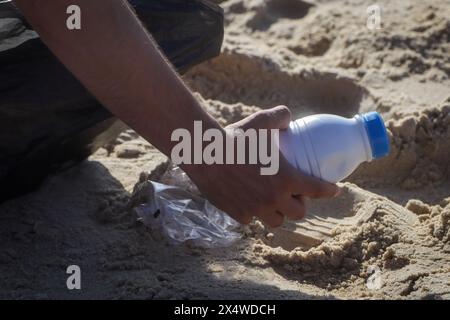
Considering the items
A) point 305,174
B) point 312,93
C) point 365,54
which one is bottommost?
point 305,174

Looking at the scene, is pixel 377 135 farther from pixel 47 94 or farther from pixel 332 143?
pixel 47 94

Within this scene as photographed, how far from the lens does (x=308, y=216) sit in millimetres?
2090

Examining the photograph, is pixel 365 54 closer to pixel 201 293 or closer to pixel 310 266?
pixel 310 266

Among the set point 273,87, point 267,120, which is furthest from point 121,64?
point 273,87

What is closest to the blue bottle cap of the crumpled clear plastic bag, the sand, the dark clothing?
the sand

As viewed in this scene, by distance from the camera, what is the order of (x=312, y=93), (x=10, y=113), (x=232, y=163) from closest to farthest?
(x=232, y=163) < (x=10, y=113) < (x=312, y=93)

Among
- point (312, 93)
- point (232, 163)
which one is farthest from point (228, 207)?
point (312, 93)

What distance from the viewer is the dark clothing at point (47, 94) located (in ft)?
6.15

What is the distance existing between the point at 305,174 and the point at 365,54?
135 centimetres

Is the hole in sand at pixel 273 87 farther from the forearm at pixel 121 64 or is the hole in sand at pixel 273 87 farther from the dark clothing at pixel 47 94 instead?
the forearm at pixel 121 64

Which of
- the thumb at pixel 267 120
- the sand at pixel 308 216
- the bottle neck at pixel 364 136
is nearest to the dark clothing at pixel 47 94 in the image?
the sand at pixel 308 216

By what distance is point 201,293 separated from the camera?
170 cm

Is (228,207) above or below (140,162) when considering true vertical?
below

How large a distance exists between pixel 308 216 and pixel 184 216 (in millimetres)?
362
